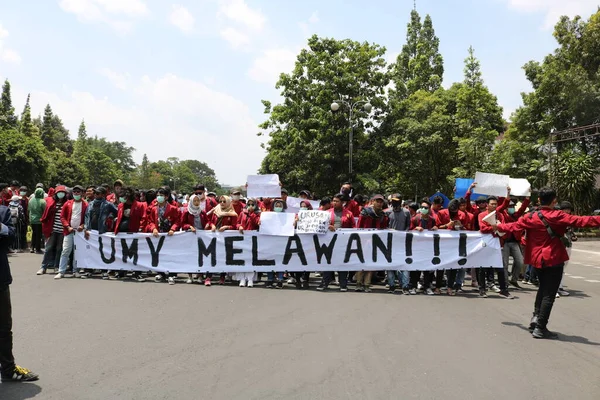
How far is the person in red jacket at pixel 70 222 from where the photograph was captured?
10.4 m

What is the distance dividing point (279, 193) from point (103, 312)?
526cm

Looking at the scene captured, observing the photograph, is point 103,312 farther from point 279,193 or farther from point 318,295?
point 279,193

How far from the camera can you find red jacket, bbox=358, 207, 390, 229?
10.1 metres

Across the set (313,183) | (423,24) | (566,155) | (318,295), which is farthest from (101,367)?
(423,24)

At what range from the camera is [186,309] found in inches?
292

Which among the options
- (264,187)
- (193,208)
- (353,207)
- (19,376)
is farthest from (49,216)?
(19,376)

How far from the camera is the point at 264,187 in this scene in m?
11.5

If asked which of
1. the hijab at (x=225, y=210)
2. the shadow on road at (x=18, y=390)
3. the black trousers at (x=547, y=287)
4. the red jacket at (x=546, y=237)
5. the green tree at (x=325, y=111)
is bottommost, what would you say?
the shadow on road at (x=18, y=390)

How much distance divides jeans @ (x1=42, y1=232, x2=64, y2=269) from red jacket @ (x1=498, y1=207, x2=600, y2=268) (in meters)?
9.41

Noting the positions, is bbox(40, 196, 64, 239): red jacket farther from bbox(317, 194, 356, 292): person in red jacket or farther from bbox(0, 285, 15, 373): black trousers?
bbox(0, 285, 15, 373): black trousers

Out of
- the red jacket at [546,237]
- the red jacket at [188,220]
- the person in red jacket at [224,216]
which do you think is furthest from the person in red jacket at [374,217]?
the red jacket at [546,237]

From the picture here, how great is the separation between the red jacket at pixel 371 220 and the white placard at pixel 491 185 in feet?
6.58

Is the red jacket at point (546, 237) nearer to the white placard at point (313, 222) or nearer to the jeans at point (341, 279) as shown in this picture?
the jeans at point (341, 279)

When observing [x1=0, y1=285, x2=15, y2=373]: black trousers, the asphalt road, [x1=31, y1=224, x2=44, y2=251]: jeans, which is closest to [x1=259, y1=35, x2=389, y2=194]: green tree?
[x1=31, y1=224, x2=44, y2=251]: jeans
